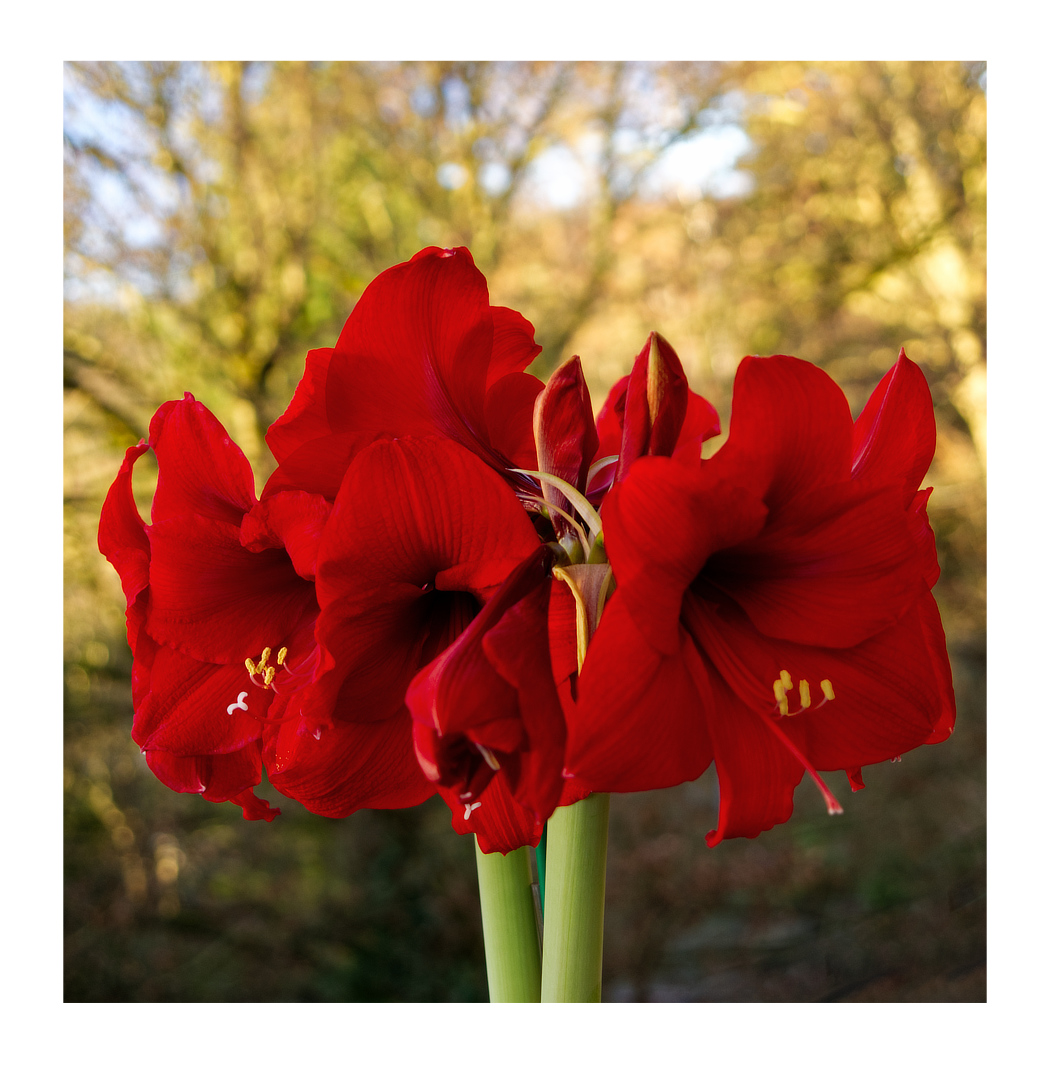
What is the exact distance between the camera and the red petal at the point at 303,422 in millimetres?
355

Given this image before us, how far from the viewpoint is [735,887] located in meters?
2.00

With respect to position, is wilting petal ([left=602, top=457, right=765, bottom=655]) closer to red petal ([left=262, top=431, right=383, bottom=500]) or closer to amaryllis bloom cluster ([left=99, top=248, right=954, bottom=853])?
amaryllis bloom cluster ([left=99, top=248, right=954, bottom=853])

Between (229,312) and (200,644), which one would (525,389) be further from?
(229,312)

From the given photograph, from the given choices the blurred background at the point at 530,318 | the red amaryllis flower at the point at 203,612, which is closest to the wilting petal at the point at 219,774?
the red amaryllis flower at the point at 203,612

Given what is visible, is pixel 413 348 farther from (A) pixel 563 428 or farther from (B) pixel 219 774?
(B) pixel 219 774

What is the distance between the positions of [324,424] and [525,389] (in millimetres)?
86

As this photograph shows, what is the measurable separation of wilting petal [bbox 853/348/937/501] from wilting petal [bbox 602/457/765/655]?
7cm

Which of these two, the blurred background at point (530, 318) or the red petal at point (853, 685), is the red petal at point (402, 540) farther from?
the blurred background at point (530, 318)

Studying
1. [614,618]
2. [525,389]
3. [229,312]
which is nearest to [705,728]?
[614,618]

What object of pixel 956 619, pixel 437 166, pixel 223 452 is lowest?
pixel 956 619

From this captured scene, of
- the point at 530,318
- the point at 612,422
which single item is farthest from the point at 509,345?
the point at 530,318

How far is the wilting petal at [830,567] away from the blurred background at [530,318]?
58.8 inches

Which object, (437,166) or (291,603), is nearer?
(291,603)

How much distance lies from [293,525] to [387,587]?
0.04 metres
